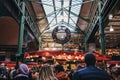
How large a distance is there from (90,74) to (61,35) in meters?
13.0

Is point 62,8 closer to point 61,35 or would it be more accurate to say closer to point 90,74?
point 61,35

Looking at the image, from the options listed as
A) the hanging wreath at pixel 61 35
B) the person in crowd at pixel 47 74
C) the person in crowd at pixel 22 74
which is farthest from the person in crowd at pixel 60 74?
the hanging wreath at pixel 61 35

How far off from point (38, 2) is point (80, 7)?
12.8ft

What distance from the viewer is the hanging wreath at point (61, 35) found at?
51.6 ft

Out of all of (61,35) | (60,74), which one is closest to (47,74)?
(60,74)

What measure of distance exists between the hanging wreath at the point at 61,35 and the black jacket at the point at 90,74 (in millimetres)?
12085

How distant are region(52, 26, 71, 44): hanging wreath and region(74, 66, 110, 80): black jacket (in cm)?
1208

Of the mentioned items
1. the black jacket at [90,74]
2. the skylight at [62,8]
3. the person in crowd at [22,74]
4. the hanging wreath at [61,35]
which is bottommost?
the person in crowd at [22,74]

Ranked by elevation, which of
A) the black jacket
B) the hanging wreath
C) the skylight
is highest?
the skylight

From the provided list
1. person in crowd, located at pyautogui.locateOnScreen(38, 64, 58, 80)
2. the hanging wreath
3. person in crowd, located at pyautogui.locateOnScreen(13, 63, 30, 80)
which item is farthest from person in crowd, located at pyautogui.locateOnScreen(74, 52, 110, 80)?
the hanging wreath

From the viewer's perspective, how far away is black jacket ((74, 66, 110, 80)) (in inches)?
130

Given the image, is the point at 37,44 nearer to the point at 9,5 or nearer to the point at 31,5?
the point at 31,5

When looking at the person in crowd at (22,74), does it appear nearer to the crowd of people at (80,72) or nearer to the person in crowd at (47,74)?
the crowd of people at (80,72)

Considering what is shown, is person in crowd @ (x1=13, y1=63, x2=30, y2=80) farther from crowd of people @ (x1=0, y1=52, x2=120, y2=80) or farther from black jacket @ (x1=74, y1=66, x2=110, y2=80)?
black jacket @ (x1=74, y1=66, x2=110, y2=80)
